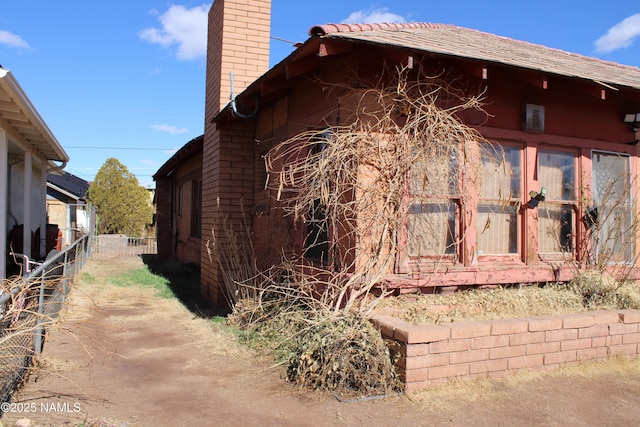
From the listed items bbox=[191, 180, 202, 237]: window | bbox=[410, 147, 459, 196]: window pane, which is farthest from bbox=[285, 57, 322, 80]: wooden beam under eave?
bbox=[191, 180, 202, 237]: window

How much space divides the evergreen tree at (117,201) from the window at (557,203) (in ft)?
82.3

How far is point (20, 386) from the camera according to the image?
4.09 meters

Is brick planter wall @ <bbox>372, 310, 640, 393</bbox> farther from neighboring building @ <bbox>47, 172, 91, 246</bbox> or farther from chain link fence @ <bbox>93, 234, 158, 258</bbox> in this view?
neighboring building @ <bbox>47, 172, 91, 246</bbox>

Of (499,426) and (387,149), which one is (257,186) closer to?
(387,149)

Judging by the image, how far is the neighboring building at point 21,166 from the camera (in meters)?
6.65

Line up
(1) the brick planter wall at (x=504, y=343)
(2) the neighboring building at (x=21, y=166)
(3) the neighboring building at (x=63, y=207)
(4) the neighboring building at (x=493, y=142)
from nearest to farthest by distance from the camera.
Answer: (1) the brick planter wall at (x=504, y=343)
(4) the neighboring building at (x=493, y=142)
(2) the neighboring building at (x=21, y=166)
(3) the neighboring building at (x=63, y=207)

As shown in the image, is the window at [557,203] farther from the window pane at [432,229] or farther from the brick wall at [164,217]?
the brick wall at [164,217]

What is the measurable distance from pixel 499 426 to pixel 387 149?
2689 millimetres

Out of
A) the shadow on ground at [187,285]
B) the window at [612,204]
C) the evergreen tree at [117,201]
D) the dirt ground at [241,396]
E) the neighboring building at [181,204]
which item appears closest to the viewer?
the dirt ground at [241,396]

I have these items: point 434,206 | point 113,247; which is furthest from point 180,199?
point 434,206

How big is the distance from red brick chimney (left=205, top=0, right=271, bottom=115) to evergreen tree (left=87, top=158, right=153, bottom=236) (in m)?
21.0

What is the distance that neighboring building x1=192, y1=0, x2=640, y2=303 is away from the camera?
527 cm

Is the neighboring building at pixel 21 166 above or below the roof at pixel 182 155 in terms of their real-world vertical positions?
below

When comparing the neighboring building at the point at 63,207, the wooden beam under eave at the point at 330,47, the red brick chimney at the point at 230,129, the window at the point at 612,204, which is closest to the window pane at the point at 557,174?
the window at the point at 612,204
